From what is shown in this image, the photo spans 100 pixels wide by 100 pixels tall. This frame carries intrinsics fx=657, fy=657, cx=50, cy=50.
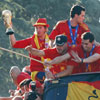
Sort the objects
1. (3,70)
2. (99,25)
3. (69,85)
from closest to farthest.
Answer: (69,85) < (3,70) < (99,25)

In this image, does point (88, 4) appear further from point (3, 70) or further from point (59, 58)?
point (59, 58)

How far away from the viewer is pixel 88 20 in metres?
35.2

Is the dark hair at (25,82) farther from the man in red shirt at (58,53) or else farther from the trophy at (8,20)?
the trophy at (8,20)

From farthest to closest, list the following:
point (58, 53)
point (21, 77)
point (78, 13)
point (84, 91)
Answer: point (21, 77) → point (78, 13) → point (58, 53) → point (84, 91)

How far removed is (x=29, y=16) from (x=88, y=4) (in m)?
3.45

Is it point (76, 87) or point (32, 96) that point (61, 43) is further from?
point (32, 96)

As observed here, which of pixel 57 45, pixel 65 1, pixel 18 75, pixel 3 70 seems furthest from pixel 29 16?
pixel 57 45

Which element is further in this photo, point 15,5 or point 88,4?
point 88,4

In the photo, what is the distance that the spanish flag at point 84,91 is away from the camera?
10633 millimetres

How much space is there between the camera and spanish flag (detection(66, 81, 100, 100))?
10633 millimetres

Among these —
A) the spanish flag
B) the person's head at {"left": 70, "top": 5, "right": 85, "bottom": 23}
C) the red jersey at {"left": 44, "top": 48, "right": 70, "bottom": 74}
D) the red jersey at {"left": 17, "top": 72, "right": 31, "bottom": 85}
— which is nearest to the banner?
the spanish flag

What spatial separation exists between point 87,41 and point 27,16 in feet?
73.7

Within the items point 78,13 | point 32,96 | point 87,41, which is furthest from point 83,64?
point 78,13

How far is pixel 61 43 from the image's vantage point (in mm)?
11078
